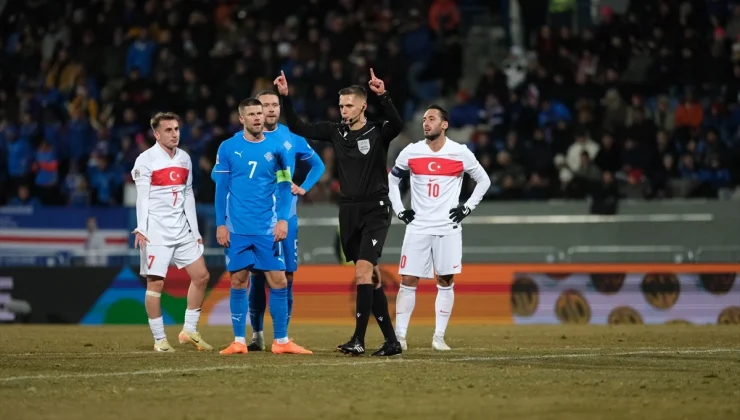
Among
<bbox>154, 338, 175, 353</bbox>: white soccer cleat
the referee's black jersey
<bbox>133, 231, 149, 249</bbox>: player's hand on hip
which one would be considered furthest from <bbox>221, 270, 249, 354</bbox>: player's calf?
the referee's black jersey

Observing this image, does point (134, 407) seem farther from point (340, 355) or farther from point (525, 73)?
point (525, 73)

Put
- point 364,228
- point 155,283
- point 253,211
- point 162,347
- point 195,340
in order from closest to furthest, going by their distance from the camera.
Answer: point 364,228 < point 253,211 < point 162,347 < point 155,283 < point 195,340

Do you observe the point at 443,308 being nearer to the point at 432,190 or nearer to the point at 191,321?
the point at 432,190

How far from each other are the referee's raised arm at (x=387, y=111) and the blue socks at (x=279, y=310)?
1.88 metres

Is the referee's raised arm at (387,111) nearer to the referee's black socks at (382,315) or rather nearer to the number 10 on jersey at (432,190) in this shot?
the number 10 on jersey at (432,190)

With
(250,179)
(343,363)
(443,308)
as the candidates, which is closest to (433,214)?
(443,308)

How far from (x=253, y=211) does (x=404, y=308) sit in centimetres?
214

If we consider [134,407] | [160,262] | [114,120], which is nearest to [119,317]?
[114,120]

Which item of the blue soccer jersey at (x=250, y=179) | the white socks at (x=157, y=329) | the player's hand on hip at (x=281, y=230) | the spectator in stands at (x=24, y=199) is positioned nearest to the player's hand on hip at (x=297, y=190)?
the blue soccer jersey at (x=250, y=179)

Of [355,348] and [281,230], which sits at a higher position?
[281,230]

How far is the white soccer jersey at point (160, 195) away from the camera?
1296cm

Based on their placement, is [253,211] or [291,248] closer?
[253,211]

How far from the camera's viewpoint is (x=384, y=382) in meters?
9.55

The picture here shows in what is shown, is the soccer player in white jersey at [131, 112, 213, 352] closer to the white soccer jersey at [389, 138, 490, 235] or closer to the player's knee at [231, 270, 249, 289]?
the player's knee at [231, 270, 249, 289]
